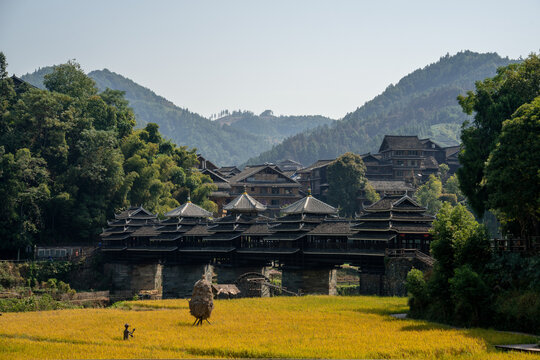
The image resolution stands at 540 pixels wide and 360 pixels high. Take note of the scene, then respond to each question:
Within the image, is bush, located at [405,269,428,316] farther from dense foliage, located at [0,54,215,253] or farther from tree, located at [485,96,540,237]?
dense foliage, located at [0,54,215,253]

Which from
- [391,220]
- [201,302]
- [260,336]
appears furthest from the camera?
[391,220]

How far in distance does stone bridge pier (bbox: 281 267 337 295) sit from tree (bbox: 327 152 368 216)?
51.4 m

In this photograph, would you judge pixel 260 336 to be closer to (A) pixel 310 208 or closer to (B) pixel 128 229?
(A) pixel 310 208

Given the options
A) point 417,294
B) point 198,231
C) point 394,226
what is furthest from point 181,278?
point 417,294

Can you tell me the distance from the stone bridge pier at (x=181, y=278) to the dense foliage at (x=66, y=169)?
20756 mm

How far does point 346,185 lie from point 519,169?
7878 centimetres

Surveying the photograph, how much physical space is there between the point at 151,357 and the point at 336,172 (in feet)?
295

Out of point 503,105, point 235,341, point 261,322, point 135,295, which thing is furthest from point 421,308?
point 135,295

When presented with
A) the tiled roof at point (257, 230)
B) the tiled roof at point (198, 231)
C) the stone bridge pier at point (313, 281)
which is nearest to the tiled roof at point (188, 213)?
the tiled roof at point (198, 231)

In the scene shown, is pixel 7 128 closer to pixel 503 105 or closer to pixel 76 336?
pixel 76 336

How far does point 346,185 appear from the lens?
11894 centimetres

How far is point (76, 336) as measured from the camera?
131ft

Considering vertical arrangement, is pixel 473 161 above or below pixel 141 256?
above

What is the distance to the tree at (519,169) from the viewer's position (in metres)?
40.0
